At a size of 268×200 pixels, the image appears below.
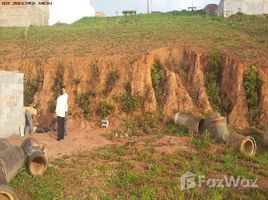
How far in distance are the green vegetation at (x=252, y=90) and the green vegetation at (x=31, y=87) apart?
8.65m

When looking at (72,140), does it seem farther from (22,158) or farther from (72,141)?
(22,158)

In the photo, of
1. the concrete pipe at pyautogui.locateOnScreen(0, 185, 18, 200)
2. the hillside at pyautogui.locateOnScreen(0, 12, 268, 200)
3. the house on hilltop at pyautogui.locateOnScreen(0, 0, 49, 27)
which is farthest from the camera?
the house on hilltop at pyautogui.locateOnScreen(0, 0, 49, 27)

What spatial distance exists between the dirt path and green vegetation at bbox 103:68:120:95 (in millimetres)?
2421

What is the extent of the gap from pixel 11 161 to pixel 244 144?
20.0ft

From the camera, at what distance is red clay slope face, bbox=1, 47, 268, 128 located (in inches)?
593

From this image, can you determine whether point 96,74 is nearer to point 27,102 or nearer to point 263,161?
point 27,102

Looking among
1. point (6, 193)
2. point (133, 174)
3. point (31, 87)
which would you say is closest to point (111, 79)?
point (31, 87)

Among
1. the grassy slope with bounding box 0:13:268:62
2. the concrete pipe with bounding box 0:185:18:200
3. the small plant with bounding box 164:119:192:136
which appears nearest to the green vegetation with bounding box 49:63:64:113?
the grassy slope with bounding box 0:13:268:62

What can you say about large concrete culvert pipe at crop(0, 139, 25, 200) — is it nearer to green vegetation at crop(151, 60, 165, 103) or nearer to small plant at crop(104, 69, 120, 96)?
small plant at crop(104, 69, 120, 96)

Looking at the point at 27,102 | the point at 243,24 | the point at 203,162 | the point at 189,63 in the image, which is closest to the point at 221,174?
the point at 203,162

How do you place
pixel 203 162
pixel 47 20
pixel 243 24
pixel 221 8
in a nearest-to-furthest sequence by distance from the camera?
pixel 203 162 → pixel 243 24 → pixel 221 8 → pixel 47 20

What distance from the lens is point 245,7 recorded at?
28.8 m

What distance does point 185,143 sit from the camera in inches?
460

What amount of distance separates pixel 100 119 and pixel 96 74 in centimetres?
268
